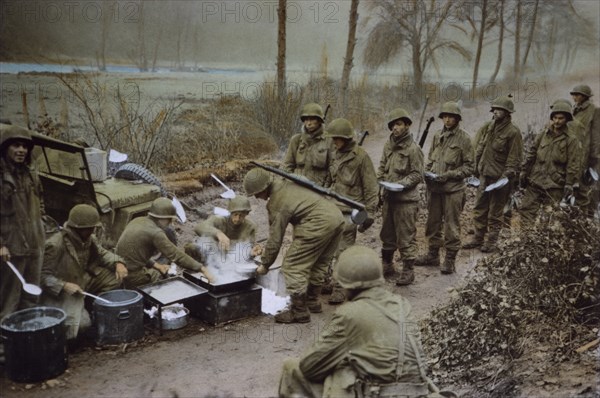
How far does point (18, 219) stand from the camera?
4730mm

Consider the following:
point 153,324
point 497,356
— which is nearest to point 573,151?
point 497,356

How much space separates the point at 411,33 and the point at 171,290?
41.1ft

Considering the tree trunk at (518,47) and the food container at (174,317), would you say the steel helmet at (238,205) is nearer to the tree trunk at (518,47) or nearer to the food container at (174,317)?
the food container at (174,317)

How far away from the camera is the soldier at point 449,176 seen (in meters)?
7.33

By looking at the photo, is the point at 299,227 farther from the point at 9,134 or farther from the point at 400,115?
the point at 9,134

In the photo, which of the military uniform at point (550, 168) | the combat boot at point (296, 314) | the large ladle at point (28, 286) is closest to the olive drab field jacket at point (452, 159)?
the military uniform at point (550, 168)

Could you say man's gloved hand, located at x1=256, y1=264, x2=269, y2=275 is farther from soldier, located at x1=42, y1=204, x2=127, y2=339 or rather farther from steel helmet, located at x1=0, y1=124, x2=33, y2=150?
steel helmet, located at x1=0, y1=124, x2=33, y2=150

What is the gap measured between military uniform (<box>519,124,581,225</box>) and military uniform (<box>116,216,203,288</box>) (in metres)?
4.47

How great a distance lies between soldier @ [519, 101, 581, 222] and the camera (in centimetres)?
735

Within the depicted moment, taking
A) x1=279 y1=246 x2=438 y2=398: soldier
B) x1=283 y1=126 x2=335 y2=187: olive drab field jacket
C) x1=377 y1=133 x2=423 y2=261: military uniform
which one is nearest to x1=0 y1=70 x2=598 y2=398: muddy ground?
x1=377 y1=133 x2=423 y2=261: military uniform

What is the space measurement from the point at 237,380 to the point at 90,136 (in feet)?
19.7

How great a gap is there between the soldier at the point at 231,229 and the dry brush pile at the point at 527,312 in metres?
2.45

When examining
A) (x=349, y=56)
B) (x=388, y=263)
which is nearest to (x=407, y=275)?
(x=388, y=263)

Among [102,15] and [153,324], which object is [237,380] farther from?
[102,15]
